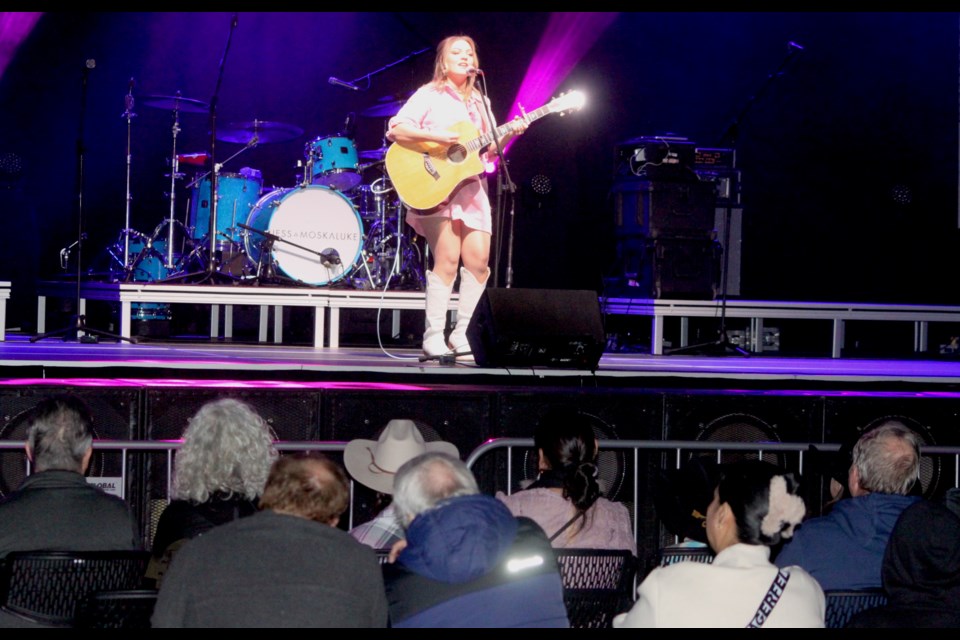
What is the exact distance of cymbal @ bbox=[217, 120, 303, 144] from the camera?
1036 cm

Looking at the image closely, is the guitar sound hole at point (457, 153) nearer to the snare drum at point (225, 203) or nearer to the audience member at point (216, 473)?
the audience member at point (216, 473)

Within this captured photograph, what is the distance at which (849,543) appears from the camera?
144 inches

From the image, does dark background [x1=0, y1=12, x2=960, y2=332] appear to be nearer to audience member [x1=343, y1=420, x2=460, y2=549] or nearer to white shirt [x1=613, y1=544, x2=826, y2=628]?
audience member [x1=343, y1=420, x2=460, y2=549]

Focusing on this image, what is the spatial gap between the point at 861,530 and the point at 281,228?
280 inches

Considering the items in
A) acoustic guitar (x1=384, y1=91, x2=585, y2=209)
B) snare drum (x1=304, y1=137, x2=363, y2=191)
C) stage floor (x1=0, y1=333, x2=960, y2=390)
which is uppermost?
snare drum (x1=304, y1=137, x2=363, y2=191)

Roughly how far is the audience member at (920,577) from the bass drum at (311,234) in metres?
7.15

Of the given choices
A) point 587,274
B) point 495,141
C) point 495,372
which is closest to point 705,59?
point 587,274

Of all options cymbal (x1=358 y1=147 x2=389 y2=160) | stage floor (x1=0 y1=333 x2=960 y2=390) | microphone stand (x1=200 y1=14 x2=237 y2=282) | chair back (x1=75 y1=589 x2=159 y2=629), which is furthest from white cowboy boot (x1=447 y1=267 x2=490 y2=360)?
cymbal (x1=358 y1=147 x2=389 y2=160)

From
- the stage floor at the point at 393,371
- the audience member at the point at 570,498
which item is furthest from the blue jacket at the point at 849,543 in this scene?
the stage floor at the point at 393,371

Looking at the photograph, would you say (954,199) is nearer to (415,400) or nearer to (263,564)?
(415,400)

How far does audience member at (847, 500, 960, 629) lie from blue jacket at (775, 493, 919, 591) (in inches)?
14.0

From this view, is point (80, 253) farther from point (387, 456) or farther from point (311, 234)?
point (387, 456)

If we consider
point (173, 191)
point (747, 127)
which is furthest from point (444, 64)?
point (747, 127)

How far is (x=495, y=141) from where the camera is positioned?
6500mm
